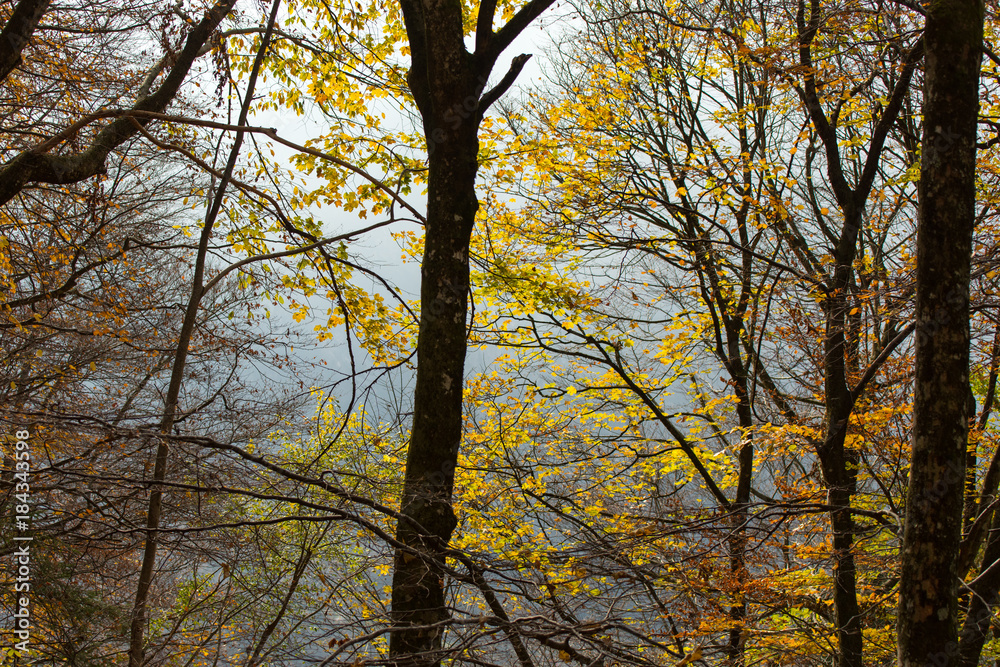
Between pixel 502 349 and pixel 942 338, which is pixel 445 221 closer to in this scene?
pixel 942 338

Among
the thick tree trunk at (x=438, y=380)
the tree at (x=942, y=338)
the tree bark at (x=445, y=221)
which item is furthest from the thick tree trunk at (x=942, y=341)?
the thick tree trunk at (x=438, y=380)

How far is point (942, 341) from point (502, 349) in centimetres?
791

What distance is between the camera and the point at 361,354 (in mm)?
7754

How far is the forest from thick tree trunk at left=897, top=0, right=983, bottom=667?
0.05ft

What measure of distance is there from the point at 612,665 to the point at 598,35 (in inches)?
406

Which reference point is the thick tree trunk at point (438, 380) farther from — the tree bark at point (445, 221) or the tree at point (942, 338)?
the tree at point (942, 338)

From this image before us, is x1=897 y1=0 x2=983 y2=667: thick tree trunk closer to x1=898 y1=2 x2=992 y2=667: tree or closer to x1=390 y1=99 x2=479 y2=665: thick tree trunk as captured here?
x1=898 y1=2 x2=992 y2=667: tree

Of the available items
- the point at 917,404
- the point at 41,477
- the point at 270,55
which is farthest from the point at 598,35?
the point at 41,477

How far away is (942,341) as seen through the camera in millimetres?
2893

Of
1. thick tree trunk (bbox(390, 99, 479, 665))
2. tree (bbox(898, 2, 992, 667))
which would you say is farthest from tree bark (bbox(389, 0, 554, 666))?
tree (bbox(898, 2, 992, 667))

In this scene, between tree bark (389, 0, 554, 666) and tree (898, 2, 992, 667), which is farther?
tree bark (389, 0, 554, 666)

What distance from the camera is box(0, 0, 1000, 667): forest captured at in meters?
2.87

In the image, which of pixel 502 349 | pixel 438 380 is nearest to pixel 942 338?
pixel 438 380

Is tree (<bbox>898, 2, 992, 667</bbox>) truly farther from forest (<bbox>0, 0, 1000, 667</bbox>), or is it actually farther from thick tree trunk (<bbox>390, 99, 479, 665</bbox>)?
thick tree trunk (<bbox>390, 99, 479, 665</bbox>)
